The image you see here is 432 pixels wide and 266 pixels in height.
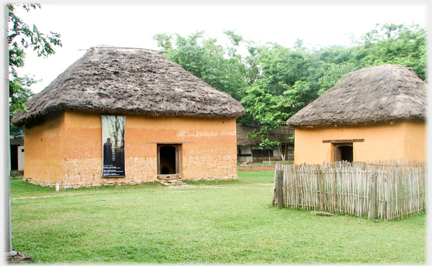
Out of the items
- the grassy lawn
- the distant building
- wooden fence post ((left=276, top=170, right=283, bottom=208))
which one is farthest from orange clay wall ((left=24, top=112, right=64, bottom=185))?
the distant building

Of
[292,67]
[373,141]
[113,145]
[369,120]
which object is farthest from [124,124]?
[292,67]

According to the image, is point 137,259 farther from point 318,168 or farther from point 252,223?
point 318,168

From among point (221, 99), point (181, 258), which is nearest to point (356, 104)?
point (221, 99)

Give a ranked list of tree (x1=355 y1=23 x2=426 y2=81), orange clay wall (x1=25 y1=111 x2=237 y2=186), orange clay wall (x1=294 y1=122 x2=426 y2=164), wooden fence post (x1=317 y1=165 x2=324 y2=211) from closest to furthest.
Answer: wooden fence post (x1=317 y1=165 x2=324 y2=211) < orange clay wall (x1=294 y1=122 x2=426 y2=164) < orange clay wall (x1=25 y1=111 x2=237 y2=186) < tree (x1=355 y1=23 x2=426 y2=81)

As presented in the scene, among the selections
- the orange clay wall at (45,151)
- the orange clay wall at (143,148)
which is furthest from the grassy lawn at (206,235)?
the orange clay wall at (45,151)

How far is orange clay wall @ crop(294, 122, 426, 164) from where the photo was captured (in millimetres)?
13000

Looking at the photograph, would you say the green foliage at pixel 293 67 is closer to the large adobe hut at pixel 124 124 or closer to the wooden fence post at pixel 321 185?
the large adobe hut at pixel 124 124

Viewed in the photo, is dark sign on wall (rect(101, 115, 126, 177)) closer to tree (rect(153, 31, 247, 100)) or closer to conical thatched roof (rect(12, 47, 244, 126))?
conical thatched roof (rect(12, 47, 244, 126))

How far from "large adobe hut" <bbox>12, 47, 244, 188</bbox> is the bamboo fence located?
7334 mm

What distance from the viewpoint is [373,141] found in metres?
13.8

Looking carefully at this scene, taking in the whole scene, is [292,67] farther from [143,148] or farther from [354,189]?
[354,189]

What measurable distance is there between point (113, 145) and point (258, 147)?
1525 cm

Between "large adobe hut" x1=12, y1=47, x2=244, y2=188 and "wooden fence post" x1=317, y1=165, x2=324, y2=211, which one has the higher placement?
"large adobe hut" x1=12, y1=47, x2=244, y2=188

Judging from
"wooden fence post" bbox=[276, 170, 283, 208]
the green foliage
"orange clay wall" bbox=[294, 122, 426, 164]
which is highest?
the green foliage
